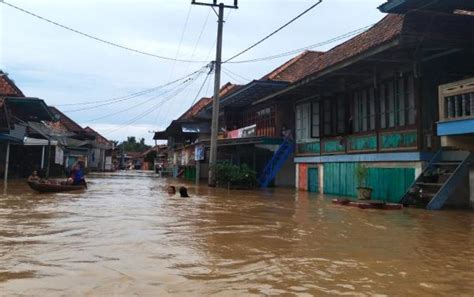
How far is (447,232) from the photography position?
10023 mm

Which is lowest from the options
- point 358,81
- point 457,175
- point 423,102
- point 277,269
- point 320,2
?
point 277,269

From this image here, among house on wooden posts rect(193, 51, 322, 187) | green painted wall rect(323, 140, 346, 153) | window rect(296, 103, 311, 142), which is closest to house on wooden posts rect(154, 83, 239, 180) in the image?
house on wooden posts rect(193, 51, 322, 187)

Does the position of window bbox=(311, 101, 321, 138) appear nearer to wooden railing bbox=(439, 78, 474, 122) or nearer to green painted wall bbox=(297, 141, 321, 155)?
green painted wall bbox=(297, 141, 321, 155)

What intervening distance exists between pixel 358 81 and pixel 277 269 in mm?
14089

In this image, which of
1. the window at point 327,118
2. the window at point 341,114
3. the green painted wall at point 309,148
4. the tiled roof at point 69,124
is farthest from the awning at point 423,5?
the tiled roof at point 69,124

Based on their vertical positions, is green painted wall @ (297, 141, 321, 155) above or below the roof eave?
below

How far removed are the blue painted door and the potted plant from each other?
4.52 m

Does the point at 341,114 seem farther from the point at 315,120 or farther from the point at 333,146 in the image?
the point at 315,120

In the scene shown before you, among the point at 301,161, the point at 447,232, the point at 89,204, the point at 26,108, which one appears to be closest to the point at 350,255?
the point at 447,232

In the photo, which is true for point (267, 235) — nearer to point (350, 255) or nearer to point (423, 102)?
point (350, 255)

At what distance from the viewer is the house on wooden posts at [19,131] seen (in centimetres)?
2606

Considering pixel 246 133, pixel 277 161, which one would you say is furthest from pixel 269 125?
pixel 277 161

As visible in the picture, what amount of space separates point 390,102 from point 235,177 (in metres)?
9.75

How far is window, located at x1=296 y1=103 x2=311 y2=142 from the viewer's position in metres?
23.5
